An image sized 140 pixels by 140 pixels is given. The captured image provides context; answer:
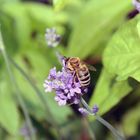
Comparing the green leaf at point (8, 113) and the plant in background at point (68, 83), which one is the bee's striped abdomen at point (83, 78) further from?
the green leaf at point (8, 113)

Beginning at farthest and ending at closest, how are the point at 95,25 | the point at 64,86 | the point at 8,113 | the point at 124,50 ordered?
the point at 95,25 < the point at 8,113 < the point at 124,50 < the point at 64,86

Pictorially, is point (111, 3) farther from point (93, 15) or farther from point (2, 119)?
point (2, 119)

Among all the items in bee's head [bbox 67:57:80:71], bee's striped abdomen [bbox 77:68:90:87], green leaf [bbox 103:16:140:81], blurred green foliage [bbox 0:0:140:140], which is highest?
bee's head [bbox 67:57:80:71]

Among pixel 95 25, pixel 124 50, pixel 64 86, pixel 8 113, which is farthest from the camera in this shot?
pixel 95 25

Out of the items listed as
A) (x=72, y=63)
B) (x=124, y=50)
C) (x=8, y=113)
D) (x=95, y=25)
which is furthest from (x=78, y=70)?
(x=95, y=25)

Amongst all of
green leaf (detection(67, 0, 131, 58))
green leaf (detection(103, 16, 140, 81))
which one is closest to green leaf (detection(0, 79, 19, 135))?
green leaf (detection(67, 0, 131, 58))

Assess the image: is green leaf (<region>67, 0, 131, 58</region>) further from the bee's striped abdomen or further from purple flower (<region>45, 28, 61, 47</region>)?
the bee's striped abdomen

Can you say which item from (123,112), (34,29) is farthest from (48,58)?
(123,112)

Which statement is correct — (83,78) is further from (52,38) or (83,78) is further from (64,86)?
(52,38)
